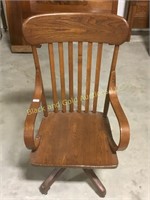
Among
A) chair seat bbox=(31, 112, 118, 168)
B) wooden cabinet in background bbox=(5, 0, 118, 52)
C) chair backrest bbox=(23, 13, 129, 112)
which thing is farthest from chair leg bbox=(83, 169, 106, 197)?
wooden cabinet in background bbox=(5, 0, 118, 52)

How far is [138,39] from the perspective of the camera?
294 centimetres

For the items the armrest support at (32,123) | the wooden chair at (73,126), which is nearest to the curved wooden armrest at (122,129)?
the wooden chair at (73,126)

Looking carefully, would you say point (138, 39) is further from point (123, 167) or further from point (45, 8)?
point (123, 167)

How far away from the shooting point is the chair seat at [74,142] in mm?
1159

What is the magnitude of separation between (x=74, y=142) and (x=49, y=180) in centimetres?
33

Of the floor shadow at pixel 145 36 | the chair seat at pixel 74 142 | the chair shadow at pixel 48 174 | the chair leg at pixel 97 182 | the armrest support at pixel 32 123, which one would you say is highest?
the armrest support at pixel 32 123

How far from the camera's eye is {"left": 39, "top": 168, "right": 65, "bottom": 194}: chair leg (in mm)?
1430

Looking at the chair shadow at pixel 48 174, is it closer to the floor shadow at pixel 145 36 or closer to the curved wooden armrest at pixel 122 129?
the curved wooden armrest at pixel 122 129

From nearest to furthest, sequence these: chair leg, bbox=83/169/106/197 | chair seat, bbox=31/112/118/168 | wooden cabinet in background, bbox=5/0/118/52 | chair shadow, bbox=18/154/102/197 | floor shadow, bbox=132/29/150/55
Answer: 1. chair seat, bbox=31/112/118/168
2. chair leg, bbox=83/169/106/197
3. chair shadow, bbox=18/154/102/197
4. wooden cabinet in background, bbox=5/0/118/52
5. floor shadow, bbox=132/29/150/55

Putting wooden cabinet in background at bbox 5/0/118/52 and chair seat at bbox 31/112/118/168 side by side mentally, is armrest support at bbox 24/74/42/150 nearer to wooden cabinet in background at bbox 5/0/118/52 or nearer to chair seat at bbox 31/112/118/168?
chair seat at bbox 31/112/118/168

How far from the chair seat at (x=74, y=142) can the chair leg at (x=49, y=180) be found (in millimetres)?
270

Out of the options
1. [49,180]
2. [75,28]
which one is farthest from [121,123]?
[49,180]

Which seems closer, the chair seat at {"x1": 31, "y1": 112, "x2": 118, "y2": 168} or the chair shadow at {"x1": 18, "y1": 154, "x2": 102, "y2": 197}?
the chair seat at {"x1": 31, "y1": 112, "x2": 118, "y2": 168}

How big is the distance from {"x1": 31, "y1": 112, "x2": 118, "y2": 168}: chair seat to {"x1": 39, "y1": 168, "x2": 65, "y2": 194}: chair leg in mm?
270
